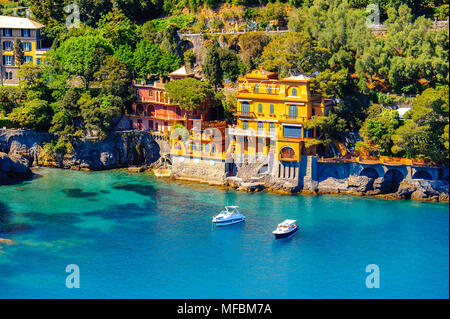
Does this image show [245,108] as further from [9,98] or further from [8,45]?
[8,45]

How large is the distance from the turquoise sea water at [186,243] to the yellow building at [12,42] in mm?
22841

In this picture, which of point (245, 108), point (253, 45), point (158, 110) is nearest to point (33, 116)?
point (158, 110)

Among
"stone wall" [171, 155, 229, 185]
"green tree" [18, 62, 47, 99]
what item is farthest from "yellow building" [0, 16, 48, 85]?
"stone wall" [171, 155, 229, 185]

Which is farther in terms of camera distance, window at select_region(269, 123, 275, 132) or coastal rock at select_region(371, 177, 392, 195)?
window at select_region(269, 123, 275, 132)

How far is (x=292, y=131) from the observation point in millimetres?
70250

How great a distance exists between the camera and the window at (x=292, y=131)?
70062mm

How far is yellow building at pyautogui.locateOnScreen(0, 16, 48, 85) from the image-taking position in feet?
295

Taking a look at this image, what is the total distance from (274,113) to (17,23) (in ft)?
116

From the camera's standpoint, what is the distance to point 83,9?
95.5m

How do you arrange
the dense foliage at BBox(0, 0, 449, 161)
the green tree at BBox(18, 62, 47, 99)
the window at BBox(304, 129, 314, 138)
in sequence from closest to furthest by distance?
the dense foliage at BBox(0, 0, 449, 161) → the window at BBox(304, 129, 314, 138) → the green tree at BBox(18, 62, 47, 99)

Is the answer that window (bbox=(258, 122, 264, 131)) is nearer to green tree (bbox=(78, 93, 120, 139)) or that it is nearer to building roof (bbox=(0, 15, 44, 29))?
green tree (bbox=(78, 93, 120, 139))

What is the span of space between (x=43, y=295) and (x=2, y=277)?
4135 millimetres
